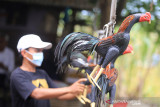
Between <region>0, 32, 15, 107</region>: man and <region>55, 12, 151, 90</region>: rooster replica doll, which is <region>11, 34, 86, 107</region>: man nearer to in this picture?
<region>55, 12, 151, 90</region>: rooster replica doll

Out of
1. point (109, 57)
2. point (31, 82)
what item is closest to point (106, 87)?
point (109, 57)

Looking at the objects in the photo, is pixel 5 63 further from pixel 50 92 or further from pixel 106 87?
pixel 106 87

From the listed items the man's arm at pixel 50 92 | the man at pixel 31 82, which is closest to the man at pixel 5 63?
the man at pixel 31 82

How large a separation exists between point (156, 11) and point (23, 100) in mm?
1120

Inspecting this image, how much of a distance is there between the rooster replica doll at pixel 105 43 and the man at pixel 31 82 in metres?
0.28

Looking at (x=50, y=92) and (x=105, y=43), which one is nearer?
(x=105, y=43)

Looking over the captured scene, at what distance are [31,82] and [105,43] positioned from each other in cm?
61

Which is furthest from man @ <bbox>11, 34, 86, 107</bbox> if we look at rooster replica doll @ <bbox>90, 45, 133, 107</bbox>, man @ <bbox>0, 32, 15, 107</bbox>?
man @ <bbox>0, 32, 15, 107</bbox>

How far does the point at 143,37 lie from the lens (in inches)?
144

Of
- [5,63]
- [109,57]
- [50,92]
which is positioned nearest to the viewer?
[109,57]

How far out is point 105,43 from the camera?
1.04 metres

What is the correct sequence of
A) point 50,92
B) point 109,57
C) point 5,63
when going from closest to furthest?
point 109,57
point 50,92
point 5,63

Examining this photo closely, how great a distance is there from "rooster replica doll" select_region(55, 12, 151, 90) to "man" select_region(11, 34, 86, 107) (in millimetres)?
283

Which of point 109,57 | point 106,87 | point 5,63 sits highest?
point 109,57
